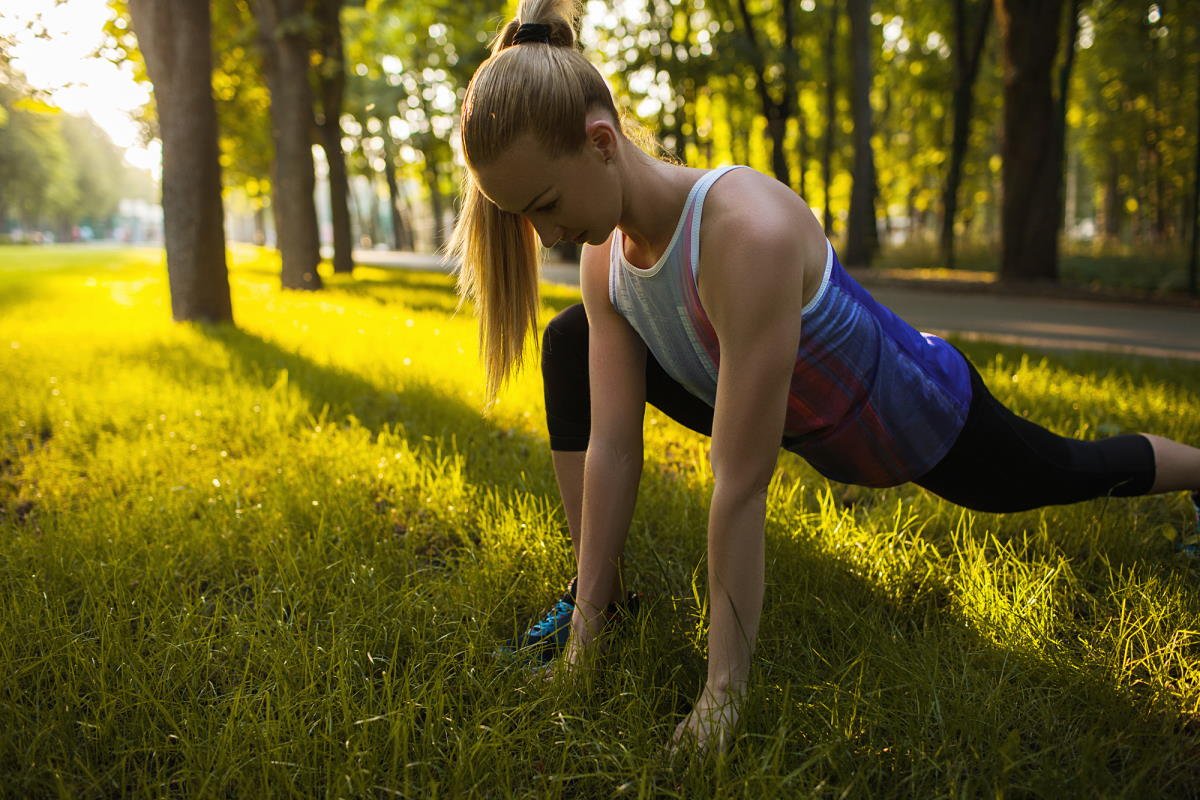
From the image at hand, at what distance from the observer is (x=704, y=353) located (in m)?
1.91

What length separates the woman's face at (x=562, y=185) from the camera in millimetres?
1667

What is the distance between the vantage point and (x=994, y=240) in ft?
60.1

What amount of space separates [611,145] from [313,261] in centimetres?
1207

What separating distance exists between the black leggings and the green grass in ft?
0.85

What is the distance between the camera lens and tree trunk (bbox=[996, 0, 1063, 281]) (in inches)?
467

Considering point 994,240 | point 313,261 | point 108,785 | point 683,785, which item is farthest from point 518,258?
point 994,240

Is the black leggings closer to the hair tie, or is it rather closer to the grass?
the hair tie

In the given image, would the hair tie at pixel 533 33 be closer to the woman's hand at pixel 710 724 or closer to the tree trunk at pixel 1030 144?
the woman's hand at pixel 710 724

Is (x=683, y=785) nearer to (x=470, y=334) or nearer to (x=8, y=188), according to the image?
(x=470, y=334)

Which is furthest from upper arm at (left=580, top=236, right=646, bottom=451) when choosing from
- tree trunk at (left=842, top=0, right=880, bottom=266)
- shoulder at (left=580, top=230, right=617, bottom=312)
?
tree trunk at (left=842, top=0, right=880, bottom=266)

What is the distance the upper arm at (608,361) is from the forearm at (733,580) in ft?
1.31

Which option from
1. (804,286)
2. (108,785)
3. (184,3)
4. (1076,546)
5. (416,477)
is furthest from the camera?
(184,3)

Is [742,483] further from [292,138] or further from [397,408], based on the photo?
[292,138]

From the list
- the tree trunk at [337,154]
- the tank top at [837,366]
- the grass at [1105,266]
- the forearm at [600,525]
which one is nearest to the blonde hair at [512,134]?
the tank top at [837,366]
